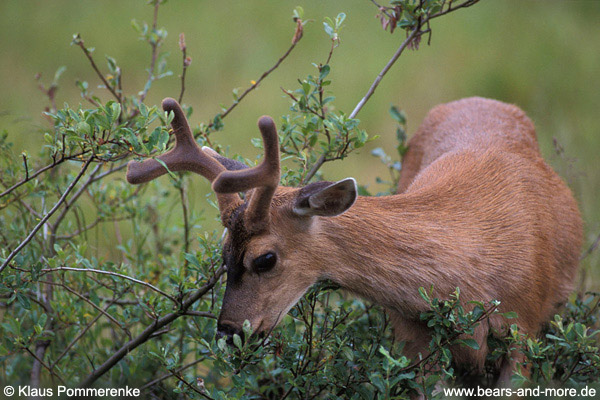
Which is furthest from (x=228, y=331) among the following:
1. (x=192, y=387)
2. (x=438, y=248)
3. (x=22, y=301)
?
(x=438, y=248)

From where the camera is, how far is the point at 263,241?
338 cm

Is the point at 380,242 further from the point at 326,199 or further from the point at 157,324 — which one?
the point at 157,324

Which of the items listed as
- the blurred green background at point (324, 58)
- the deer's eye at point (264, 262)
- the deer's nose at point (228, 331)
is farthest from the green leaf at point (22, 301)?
the blurred green background at point (324, 58)

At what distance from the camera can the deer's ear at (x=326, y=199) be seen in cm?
323

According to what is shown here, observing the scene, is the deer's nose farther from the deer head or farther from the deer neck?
the deer neck

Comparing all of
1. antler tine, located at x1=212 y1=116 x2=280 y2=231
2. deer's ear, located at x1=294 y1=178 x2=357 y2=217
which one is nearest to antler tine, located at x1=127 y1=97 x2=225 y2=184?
antler tine, located at x1=212 y1=116 x2=280 y2=231

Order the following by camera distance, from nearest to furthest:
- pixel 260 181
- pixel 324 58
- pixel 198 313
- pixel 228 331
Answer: pixel 260 181 < pixel 228 331 < pixel 198 313 < pixel 324 58

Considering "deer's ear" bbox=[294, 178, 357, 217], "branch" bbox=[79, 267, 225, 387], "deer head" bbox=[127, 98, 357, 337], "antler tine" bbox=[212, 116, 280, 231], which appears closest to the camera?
"antler tine" bbox=[212, 116, 280, 231]

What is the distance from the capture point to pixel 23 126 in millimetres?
8188

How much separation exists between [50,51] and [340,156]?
6564 millimetres

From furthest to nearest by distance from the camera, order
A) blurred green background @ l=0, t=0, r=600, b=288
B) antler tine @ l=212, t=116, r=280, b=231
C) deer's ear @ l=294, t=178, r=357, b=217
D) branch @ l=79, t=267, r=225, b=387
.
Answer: blurred green background @ l=0, t=0, r=600, b=288 → branch @ l=79, t=267, r=225, b=387 → deer's ear @ l=294, t=178, r=357, b=217 → antler tine @ l=212, t=116, r=280, b=231

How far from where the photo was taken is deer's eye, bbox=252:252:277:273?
3385 millimetres

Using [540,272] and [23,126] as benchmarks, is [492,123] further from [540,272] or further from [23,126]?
[23,126]

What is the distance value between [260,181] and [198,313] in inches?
34.3
